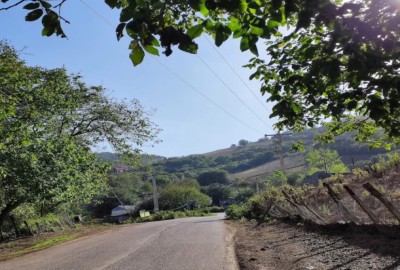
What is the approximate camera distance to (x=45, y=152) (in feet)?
56.4

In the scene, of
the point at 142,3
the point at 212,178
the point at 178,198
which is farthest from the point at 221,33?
the point at 212,178

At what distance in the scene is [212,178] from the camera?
469ft

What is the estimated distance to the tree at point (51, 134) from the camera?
15727mm

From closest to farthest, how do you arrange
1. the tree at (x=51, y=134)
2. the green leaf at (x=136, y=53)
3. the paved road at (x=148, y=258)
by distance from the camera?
the green leaf at (x=136, y=53) < the paved road at (x=148, y=258) < the tree at (x=51, y=134)

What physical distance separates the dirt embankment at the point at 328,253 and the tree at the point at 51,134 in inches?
280

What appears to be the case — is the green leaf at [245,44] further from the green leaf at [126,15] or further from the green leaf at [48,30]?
the green leaf at [48,30]

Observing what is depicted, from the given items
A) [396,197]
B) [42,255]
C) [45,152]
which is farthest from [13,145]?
[396,197]

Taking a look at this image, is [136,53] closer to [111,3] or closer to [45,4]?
[111,3]

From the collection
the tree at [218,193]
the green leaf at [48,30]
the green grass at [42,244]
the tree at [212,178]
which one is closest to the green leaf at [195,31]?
the green leaf at [48,30]

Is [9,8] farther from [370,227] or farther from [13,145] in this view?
[13,145]

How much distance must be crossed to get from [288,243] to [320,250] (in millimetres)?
2603

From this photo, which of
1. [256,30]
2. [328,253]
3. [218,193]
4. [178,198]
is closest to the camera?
[256,30]

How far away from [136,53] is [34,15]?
0.74 metres

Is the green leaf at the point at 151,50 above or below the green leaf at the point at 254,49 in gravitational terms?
below
